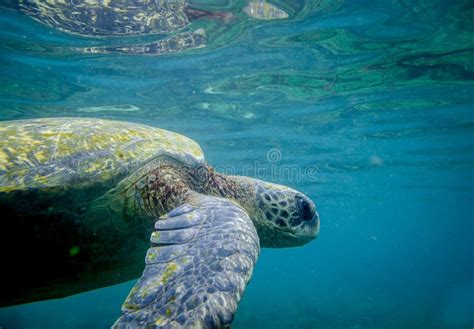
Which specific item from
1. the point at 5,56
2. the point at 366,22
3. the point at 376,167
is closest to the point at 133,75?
the point at 5,56

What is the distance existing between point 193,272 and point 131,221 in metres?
1.50

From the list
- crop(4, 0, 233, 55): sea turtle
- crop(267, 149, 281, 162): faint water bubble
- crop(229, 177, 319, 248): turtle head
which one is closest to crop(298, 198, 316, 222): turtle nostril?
crop(229, 177, 319, 248): turtle head

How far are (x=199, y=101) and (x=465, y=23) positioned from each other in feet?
27.7

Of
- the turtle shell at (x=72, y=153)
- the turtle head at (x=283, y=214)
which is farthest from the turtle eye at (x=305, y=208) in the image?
the turtle shell at (x=72, y=153)

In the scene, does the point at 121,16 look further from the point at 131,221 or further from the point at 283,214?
the point at 283,214

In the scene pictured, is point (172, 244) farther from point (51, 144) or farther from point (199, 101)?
point (199, 101)

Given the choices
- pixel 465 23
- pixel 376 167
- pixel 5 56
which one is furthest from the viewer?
pixel 376 167

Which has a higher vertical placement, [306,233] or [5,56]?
[5,56]

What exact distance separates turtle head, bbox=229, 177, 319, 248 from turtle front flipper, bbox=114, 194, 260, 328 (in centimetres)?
144

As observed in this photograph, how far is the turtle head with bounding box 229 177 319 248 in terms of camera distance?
409cm

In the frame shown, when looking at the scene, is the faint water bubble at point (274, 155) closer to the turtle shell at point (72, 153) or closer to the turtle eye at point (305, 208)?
the turtle eye at point (305, 208)

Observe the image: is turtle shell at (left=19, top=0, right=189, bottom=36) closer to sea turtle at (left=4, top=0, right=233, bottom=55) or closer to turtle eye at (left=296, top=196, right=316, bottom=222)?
sea turtle at (left=4, top=0, right=233, bottom=55)

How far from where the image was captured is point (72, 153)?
3.05 meters

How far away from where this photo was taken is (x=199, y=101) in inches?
472
